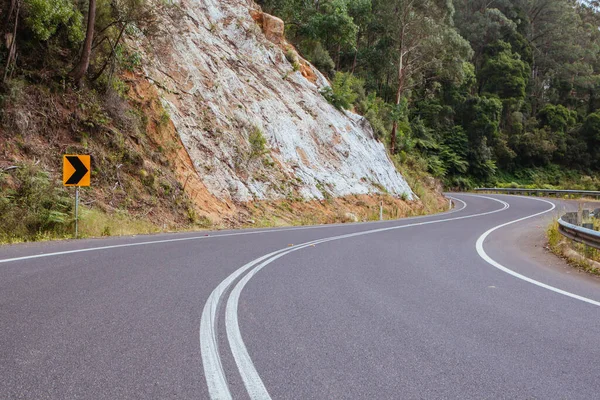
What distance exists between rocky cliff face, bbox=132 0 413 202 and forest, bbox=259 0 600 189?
3765mm

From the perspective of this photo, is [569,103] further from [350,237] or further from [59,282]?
[59,282]

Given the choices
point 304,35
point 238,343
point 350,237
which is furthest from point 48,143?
point 304,35

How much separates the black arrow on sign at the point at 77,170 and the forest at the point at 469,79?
2091 cm

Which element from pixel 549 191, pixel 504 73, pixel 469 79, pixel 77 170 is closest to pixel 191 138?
pixel 77 170

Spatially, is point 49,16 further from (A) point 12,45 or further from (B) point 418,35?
(B) point 418,35

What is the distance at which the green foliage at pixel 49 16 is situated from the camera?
480 inches

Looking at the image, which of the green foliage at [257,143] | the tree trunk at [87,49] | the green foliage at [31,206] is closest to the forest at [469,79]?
the green foliage at [257,143]

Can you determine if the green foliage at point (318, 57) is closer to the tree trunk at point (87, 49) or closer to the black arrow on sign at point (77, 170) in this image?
the tree trunk at point (87, 49)

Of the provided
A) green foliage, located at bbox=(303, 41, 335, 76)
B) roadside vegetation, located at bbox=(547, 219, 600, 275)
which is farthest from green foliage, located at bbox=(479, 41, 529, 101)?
roadside vegetation, located at bbox=(547, 219, 600, 275)

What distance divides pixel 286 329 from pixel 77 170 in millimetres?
8798

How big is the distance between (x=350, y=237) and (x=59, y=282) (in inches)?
321

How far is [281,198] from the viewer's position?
19953mm

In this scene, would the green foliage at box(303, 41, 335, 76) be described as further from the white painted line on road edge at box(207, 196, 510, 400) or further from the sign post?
the white painted line on road edge at box(207, 196, 510, 400)

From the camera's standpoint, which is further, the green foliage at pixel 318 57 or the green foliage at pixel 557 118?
the green foliage at pixel 557 118
